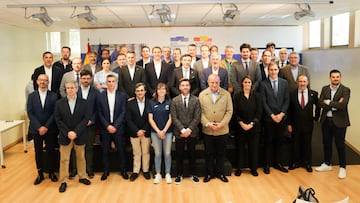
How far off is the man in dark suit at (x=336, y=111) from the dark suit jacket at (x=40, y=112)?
4079 millimetres

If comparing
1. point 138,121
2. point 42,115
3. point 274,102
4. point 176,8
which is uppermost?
point 176,8

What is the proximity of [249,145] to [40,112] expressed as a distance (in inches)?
125

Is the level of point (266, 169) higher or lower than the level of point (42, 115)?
lower

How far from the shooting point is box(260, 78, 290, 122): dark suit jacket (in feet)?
17.4

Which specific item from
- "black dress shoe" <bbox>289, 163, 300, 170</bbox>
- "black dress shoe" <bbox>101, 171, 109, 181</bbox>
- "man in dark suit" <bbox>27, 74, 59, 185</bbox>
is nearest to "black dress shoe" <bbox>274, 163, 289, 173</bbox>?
"black dress shoe" <bbox>289, 163, 300, 170</bbox>

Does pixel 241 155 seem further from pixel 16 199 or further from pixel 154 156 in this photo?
pixel 16 199

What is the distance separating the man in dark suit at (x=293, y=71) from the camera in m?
5.69

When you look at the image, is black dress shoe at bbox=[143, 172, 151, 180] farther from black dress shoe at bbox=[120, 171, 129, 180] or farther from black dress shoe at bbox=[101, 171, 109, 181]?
black dress shoe at bbox=[101, 171, 109, 181]

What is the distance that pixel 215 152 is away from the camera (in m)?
5.19

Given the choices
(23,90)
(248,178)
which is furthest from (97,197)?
(23,90)

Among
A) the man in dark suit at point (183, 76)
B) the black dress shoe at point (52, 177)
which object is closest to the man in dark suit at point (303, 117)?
the man in dark suit at point (183, 76)

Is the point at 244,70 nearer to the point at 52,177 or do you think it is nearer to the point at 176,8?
the point at 176,8

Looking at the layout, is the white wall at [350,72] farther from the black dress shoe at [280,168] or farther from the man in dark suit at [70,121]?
the man in dark suit at [70,121]

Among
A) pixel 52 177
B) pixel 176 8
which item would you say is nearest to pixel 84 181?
pixel 52 177
